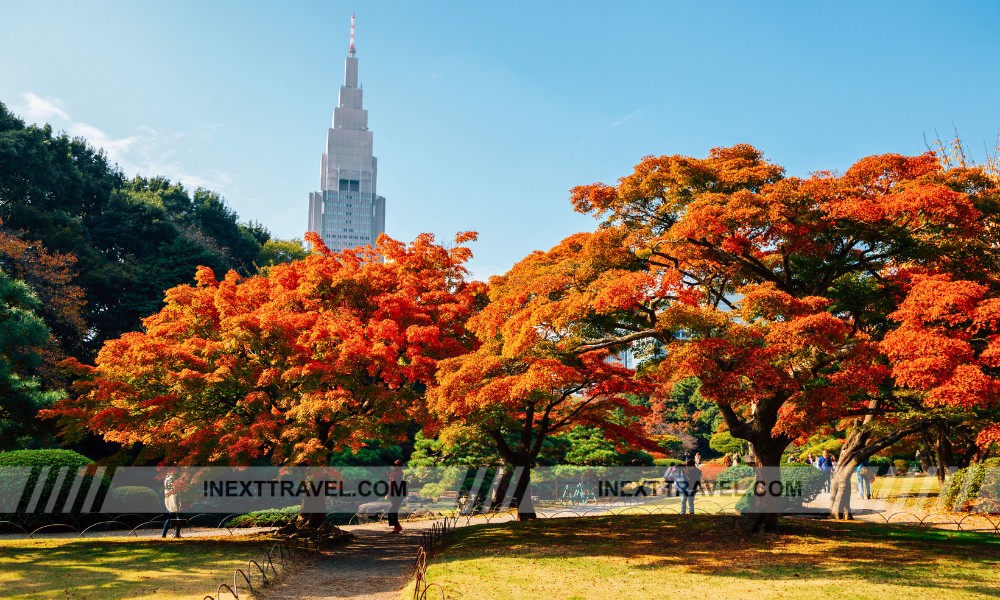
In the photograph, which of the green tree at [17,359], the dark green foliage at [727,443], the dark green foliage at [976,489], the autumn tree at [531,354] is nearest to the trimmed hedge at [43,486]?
the green tree at [17,359]

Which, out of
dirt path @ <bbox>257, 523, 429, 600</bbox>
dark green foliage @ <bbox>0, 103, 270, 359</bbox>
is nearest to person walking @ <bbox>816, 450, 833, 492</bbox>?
dirt path @ <bbox>257, 523, 429, 600</bbox>

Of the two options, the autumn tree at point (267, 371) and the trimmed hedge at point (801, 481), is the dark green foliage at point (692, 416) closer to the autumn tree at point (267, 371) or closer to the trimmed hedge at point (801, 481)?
the trimmed hedge at point (801, 481)

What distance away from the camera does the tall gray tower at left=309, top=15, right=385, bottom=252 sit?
190 meters

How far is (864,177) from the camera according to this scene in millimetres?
15766

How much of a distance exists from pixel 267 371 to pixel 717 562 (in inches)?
427

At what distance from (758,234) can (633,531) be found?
809 cm

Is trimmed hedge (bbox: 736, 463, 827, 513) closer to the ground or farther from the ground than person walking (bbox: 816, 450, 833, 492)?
closer to the ground

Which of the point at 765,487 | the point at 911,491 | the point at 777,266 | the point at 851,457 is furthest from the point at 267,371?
the point at 911,491

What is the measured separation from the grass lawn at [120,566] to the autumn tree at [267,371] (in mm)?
2087

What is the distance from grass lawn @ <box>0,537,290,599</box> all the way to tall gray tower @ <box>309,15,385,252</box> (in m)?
174

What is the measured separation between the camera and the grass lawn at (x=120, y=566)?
11.6 m

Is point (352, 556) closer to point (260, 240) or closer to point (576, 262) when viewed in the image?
point (576, 262)

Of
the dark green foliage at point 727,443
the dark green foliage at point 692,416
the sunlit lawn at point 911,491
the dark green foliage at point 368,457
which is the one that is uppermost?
the dark green foliage at point 692,416

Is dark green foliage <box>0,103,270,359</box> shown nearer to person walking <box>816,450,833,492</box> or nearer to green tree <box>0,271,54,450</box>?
green tree <box>0,271,54,450</box>
